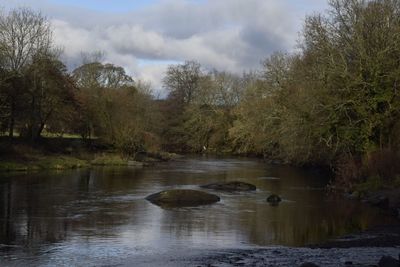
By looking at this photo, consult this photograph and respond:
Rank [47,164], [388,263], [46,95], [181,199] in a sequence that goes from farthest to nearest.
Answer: [46,95] → [47,164] → [181,199] → [388,263]

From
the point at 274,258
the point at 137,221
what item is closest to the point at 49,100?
the point at 137,221

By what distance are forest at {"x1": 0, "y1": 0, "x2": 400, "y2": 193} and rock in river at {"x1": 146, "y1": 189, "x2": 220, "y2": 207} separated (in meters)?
11.9

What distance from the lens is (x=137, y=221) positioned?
26734 millimetres

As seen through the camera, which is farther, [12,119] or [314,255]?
[12,119]

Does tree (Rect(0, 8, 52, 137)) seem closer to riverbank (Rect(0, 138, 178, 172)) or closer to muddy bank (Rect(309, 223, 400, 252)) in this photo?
riverbank (Rect(0, 138, 178, 172))

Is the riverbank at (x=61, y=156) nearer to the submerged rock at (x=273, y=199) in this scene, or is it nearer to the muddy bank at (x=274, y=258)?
the submerged rock at (x=273, y=199)

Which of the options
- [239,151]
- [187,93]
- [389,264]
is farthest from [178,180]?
[187,93]

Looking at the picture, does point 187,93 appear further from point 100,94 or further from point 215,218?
point 215,218

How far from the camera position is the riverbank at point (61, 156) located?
5257 cm

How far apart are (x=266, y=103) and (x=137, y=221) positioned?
4785cm

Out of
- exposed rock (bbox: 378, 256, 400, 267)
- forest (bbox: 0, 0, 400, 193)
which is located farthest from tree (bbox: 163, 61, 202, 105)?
exposed rock (bbox: 378, 256, 400, 267)

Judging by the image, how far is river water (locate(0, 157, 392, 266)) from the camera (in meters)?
20.6

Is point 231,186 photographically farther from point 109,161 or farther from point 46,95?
point 46,95

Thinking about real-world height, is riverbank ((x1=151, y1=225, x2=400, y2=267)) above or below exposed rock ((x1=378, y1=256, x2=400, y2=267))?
below
